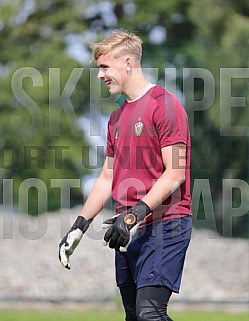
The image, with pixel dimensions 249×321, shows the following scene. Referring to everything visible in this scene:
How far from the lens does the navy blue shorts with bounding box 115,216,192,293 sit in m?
4.50

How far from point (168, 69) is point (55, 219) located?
3.43 metres

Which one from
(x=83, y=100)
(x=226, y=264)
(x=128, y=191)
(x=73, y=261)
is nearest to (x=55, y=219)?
(x=73, y=261)

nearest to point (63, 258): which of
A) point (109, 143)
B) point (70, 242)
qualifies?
point (70, 242)

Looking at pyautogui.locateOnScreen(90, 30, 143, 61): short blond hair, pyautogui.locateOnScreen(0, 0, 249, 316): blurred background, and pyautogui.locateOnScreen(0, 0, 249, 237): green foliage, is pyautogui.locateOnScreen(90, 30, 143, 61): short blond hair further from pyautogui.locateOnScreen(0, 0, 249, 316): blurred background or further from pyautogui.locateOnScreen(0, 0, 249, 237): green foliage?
pyautogui.locateOnScreen(0, 0, 249, 316): blurred background

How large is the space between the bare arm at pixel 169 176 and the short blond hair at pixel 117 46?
0.58 metres

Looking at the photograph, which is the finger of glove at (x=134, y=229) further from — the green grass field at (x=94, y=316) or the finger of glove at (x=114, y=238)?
the green grass field at (x=94, y=316)

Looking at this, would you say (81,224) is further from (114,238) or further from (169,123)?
(169,123)

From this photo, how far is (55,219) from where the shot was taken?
36.7 feet

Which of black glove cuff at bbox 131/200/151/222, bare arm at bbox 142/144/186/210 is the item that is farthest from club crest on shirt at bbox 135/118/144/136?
black glove cuff at bbox 131/200/151/222

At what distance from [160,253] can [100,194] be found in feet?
2.06

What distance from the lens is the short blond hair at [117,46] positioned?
4598 millimetres

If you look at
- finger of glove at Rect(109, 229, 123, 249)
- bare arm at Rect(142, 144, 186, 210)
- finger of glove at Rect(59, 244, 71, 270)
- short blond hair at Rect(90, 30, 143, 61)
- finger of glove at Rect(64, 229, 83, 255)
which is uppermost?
short blond hair at Rect(90, 30, 143, 61)

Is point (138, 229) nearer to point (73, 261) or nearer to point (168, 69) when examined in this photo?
point (73, 261)

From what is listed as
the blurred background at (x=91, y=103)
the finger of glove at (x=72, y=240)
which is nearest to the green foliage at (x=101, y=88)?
Answer: the blurred background at (x=91, y=103)
